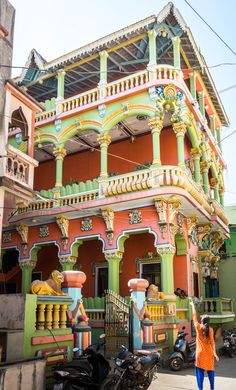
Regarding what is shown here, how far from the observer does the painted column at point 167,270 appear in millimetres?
12773

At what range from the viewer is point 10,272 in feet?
61.9

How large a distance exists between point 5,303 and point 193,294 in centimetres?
1041

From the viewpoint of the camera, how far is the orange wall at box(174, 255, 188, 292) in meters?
14.9

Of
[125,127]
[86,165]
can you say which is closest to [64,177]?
[86,165]

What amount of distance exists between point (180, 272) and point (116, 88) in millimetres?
7361

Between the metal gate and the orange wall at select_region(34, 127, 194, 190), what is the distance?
676 cm

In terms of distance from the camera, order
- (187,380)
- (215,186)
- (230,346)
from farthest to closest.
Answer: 1. (215,186)
2. (230,346)
3. (187,380)

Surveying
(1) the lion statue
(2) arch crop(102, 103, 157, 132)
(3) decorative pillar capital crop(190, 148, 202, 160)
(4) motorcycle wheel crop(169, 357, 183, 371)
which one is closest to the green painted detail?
(3) decorative pillar capital crop(190, 148, 202, 160)

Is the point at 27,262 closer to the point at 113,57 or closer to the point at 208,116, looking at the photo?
the point at 113,57

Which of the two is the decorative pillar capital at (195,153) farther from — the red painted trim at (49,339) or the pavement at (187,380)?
the red painted trim at (49,339)

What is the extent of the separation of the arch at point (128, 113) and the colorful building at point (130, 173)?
4cm

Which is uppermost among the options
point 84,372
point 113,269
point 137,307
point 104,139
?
point 104,139

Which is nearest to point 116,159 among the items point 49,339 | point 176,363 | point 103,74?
point 103,74

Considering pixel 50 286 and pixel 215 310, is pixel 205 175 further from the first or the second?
pixel 50 286
